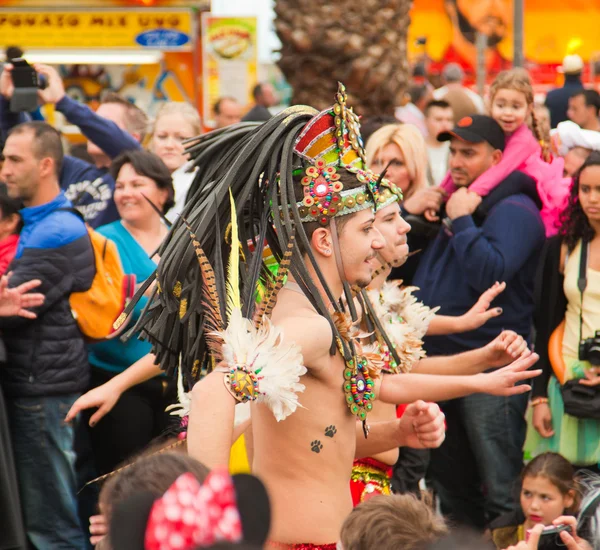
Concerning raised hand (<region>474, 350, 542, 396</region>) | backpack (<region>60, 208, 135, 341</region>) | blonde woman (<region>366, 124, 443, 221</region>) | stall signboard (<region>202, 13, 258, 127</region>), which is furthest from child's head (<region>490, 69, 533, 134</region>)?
stall signboard (<region>202, 13, 258, 127</region>)

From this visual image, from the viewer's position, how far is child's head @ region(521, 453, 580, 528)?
493 centimetres

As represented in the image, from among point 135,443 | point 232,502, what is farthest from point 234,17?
point 232,502

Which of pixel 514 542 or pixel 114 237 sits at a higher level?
pixel 114 237

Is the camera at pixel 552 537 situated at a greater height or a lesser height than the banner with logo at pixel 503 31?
greater

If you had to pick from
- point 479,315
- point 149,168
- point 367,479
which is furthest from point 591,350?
point 149,168

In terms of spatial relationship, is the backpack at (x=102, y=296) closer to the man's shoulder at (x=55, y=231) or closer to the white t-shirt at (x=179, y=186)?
the man's shoulder at (x=55, y=231)

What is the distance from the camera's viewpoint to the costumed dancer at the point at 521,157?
5648mm

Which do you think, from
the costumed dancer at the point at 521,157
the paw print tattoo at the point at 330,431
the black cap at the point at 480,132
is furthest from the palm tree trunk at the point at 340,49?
the paw print tattoo at the point at 330,431

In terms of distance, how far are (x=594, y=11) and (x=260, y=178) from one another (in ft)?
76.9

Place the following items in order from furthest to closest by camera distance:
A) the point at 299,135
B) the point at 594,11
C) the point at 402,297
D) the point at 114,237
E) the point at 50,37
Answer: the point at 594,11
the point at 50,37
the point at 114,237
the point at 402,297
the point at 299,135

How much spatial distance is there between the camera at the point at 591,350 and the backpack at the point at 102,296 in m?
2.26

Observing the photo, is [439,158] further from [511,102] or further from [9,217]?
[9,217]

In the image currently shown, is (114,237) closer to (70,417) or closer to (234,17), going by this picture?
(70,417)

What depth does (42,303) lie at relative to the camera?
4867 mm
